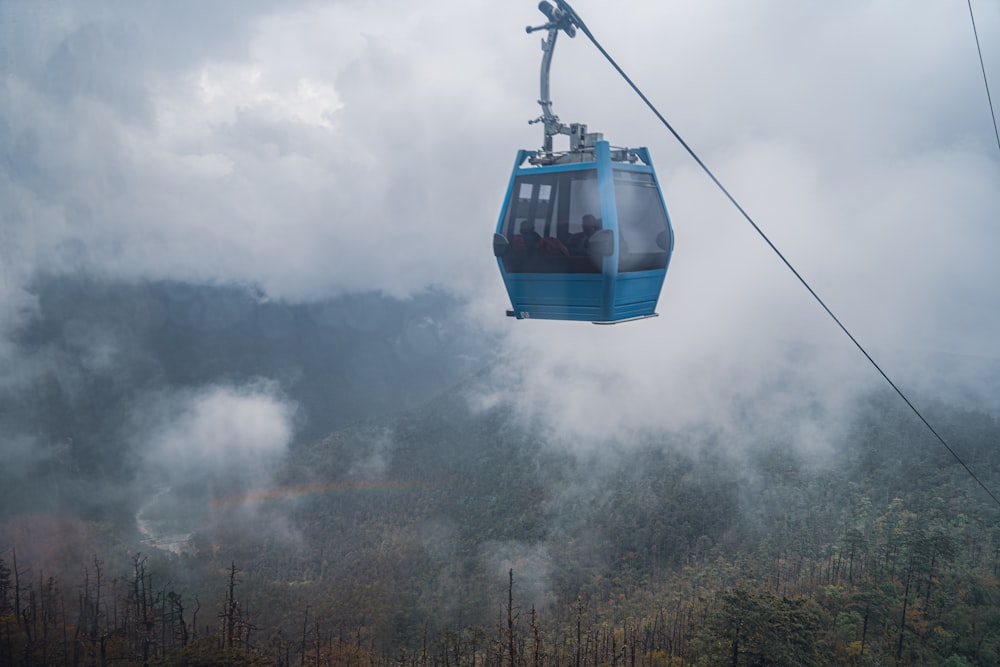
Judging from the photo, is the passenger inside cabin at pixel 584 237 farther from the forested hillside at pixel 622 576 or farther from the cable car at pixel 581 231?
the forested hillside at pixel 622 576

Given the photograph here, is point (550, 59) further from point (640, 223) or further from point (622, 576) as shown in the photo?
point (622, 576)

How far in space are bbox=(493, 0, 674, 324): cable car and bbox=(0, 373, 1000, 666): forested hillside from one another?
3342 cm

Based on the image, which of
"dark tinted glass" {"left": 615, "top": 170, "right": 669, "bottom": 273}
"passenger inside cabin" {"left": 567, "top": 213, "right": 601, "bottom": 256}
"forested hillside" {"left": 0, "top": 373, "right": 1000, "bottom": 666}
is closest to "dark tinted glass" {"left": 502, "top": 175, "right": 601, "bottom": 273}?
"passenger inside cabin" {"left": 567, "top": 213, "right": 601, "bottom": 256}

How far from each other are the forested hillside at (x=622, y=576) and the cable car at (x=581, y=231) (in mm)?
33415

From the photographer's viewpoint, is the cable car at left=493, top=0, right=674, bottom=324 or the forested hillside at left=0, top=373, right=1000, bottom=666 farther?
the forested hillside at left=0, top=373, right=1000, bottom=666

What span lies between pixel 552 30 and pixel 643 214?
93.1 inches

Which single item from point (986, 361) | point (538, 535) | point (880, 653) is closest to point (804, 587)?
point (880, 653)

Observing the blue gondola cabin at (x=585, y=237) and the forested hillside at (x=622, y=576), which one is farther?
the forested hillside at (x=622, y=576)

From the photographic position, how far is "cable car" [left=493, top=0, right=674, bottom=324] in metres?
7.34

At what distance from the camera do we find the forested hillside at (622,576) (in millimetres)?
56406

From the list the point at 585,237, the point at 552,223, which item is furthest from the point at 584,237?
the point at 552,223

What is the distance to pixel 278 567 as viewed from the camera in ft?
559

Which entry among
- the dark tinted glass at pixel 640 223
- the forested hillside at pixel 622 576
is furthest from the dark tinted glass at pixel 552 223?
the forested hillside at pixel 622 576

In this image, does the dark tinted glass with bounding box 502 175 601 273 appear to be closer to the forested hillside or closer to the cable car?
the cable car
